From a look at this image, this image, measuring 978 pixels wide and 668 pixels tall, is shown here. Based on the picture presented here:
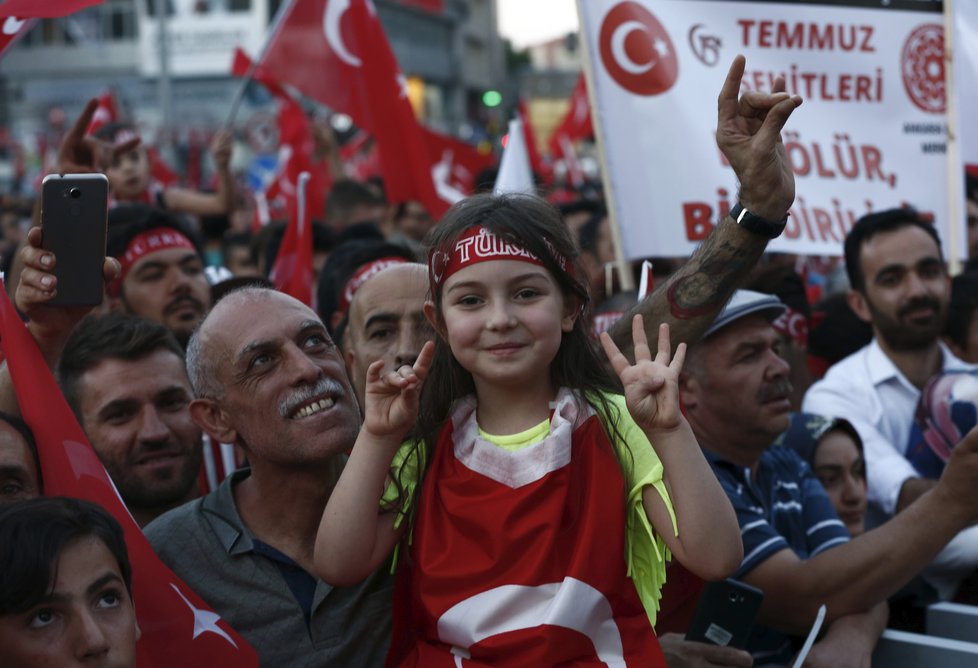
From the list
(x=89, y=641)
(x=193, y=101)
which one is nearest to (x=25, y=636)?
(x=89, y=641)

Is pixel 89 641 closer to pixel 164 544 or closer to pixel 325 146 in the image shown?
pixel 164 544

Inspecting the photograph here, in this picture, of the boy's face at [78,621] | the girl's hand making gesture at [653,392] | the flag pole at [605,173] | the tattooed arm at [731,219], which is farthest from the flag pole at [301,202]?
the girl's hand making gesture at [653,392]

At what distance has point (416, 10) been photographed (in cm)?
6612

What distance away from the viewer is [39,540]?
102 inches

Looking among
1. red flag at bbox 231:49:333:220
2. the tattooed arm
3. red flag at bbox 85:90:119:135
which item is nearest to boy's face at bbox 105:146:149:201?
red flag at bbox 85:90:119:135

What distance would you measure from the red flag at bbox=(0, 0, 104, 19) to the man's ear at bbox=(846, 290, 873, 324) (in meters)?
3.18

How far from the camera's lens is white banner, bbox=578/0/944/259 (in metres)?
5.60

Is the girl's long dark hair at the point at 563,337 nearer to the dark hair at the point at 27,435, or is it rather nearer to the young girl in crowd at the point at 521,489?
the young girl in crowd at the point at 521,489

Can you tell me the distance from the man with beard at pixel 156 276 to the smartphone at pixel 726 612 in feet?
9.90

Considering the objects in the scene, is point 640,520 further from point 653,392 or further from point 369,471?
point 369,471

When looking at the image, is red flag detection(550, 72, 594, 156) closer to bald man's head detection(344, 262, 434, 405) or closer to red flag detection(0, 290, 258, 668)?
bald man's head detection(344, 262, 434, 405)

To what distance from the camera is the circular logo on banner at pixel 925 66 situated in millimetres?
6086

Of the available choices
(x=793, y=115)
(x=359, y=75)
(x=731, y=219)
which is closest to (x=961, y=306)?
(x=793, y=115)

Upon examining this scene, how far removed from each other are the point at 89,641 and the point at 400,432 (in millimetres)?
719
